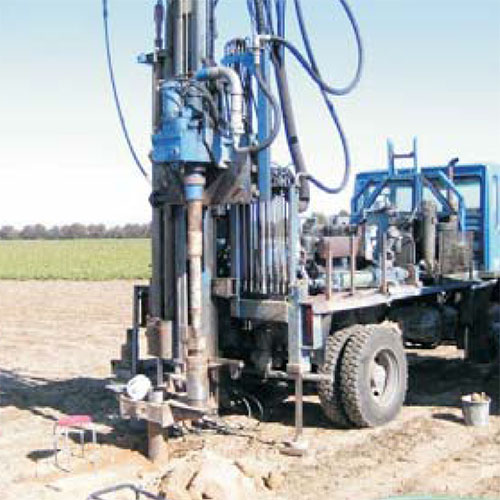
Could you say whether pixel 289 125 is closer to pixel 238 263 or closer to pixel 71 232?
pixel 238 263

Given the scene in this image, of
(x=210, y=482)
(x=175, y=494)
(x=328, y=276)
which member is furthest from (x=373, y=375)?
(x=175, y=494)

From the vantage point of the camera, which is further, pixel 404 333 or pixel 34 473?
pixel 404 333

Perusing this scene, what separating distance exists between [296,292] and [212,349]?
1.02m

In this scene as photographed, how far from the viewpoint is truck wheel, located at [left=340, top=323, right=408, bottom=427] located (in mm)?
7777

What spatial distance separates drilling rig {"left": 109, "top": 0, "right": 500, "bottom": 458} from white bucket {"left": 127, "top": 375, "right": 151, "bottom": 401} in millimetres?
56

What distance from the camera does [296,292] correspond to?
292 inches

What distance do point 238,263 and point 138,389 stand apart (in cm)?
145

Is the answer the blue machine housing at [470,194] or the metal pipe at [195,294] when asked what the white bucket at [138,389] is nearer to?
the metal pipe at [195,294]

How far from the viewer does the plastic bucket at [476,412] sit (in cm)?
804

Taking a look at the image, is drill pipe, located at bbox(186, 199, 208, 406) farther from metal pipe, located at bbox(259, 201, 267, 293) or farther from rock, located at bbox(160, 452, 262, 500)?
rock, located at bbox(160, 452, 262, 500)

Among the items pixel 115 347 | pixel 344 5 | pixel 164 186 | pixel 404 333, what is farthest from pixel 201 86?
pixel 115 347

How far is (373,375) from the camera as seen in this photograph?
26.8 ft

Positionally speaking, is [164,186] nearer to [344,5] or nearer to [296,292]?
[296,292]

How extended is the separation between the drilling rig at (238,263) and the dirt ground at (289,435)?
0.36 metres
